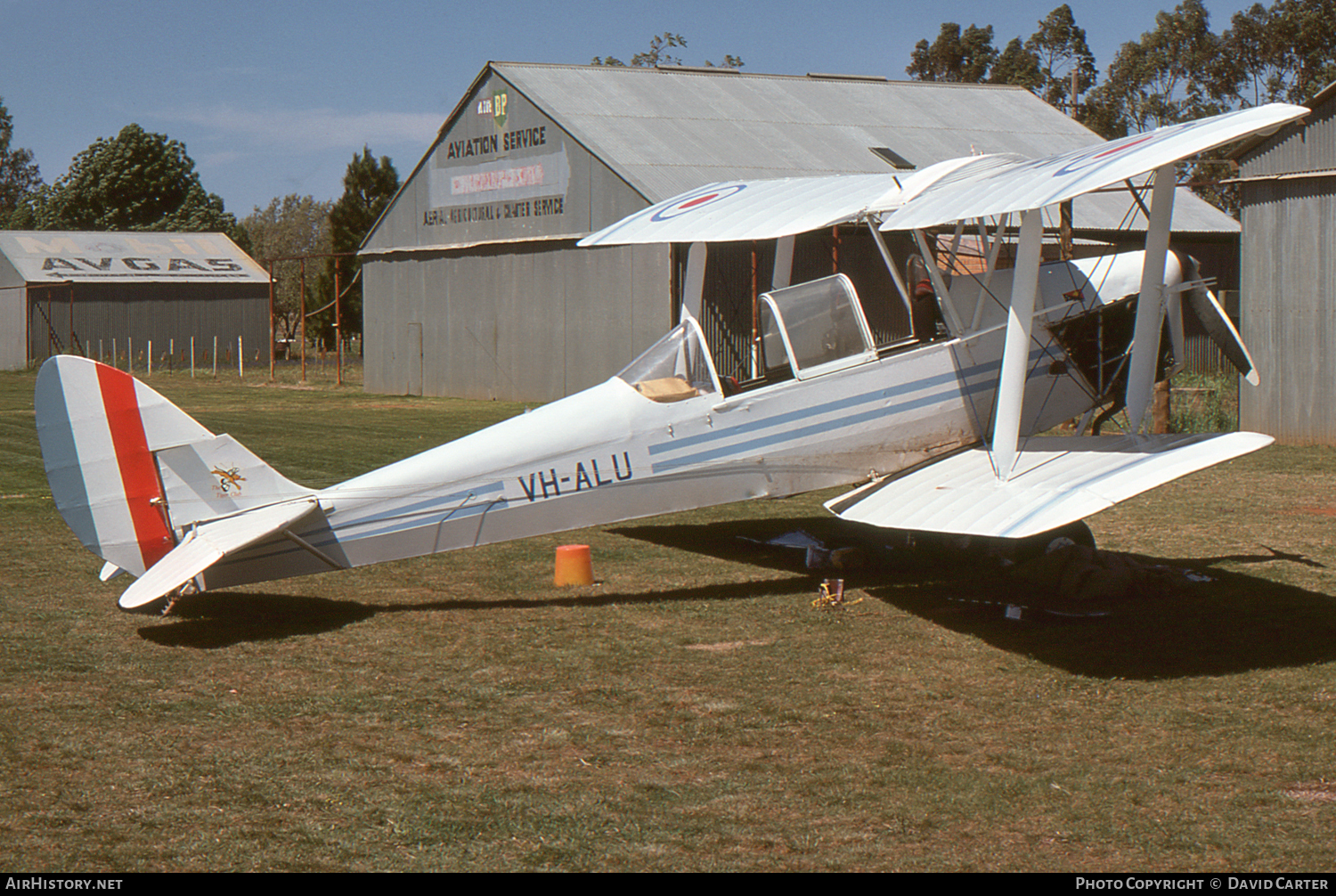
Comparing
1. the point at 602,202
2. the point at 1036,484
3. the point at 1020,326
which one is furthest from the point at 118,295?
the point at 1036,484

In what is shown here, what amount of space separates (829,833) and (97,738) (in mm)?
3256

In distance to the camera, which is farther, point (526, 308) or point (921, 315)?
point (526, 308)

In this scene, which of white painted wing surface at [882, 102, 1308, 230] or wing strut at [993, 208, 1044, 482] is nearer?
white painted wing surface at [882, 102, 1308, 230]

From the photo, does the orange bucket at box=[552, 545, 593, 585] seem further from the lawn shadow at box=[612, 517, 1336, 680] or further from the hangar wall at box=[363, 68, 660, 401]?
the hangar wall at box=[363, 68, 660, 401]

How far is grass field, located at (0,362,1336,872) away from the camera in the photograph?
444cm

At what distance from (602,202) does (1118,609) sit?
66.3 feet

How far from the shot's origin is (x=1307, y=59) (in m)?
61.6

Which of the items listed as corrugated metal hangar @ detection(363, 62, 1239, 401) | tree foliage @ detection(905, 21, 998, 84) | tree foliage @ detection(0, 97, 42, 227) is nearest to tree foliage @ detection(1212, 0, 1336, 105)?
tree foliage @ detection(905, 21, 998, 84)

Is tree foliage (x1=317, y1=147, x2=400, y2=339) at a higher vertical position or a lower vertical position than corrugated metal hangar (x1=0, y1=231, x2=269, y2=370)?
A: higher

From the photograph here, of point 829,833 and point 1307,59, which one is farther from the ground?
point 1307,59

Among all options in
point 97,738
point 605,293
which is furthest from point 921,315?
point 605,293

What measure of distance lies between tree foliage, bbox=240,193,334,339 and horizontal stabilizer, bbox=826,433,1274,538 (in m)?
66.6

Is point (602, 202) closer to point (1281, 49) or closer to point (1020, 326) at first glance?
point (1020, 326)

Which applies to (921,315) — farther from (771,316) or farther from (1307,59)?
(1307,59)
